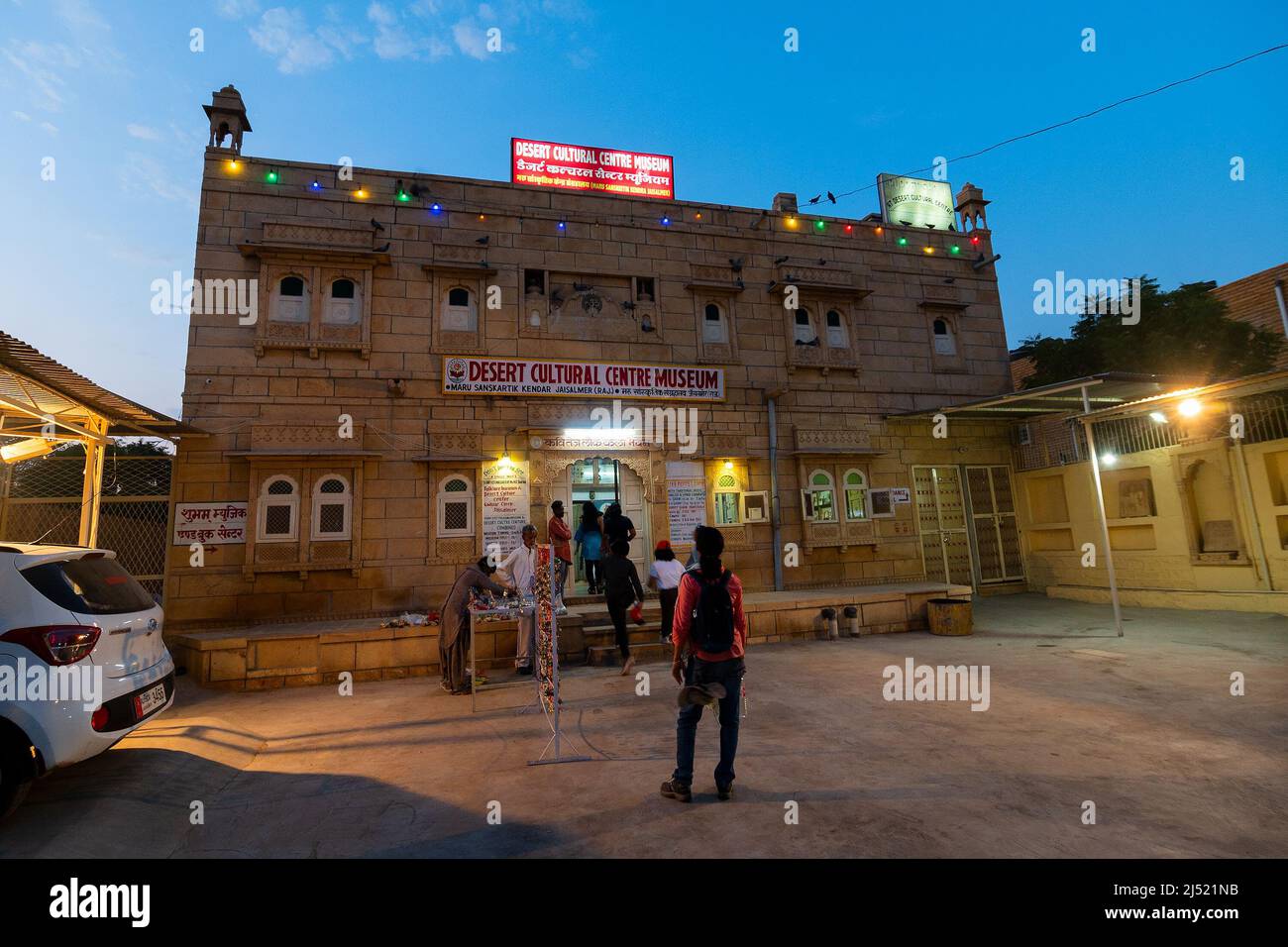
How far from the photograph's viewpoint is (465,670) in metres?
7.45

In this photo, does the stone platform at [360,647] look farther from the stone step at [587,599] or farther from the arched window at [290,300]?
the arched window at [290,300]

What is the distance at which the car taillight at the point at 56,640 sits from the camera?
362cm

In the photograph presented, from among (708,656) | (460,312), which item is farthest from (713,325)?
(708,656)

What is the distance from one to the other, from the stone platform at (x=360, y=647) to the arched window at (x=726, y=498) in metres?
2.45

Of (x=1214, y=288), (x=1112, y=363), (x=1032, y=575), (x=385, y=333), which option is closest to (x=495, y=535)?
(x=385, y=333)

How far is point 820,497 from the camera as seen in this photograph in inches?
499

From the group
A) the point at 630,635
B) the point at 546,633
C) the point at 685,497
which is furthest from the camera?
the point at 685,497

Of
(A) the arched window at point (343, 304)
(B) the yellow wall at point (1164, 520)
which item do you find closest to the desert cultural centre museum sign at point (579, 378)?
(A) the arched window at point (343, 304)

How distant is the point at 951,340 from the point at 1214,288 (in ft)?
50.5

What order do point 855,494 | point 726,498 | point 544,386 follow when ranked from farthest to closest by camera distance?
point 855,494
point 726,498
point 544,386

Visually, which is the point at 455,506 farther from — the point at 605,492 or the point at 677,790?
the point at 677,790

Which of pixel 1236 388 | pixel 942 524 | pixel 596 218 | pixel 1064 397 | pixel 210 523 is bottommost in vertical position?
Result: pixel 942 524

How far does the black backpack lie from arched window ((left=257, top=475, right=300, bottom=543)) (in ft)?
29.2

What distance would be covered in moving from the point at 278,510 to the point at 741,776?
9.38 m
